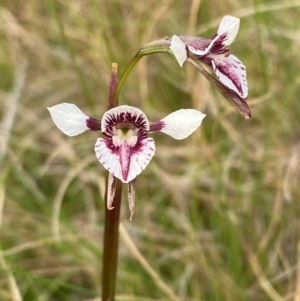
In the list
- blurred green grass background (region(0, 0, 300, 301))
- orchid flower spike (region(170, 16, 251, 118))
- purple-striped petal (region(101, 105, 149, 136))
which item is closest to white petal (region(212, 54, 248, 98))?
orchid flower spike (region(170, 16, 251, 118))

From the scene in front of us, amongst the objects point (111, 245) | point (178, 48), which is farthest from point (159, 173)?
point (178, 48)

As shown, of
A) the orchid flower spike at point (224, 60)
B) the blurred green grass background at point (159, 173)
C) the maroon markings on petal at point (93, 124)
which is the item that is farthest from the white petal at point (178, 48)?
the blurred green grass background at point (159, 173)

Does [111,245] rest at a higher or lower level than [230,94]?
lower

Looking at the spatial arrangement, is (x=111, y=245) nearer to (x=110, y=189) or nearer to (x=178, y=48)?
(x=110, y=189)

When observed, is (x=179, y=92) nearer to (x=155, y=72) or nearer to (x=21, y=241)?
(x=155, y=72)

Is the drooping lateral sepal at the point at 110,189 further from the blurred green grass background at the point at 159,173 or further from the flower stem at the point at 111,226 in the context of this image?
the blurred green grass background at the point at 159,173
